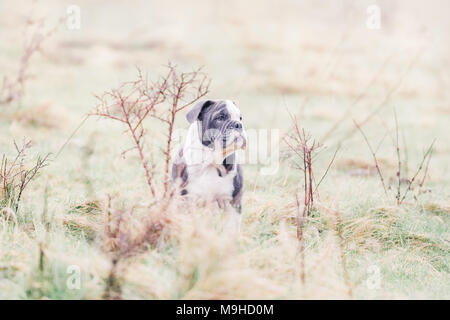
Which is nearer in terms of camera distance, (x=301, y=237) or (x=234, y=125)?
(x=234, y=125)

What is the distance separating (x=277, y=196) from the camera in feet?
15.2

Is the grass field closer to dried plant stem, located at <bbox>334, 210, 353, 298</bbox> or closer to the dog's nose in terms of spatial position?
dried plant stem, located at <bbox>334, 210, 353, 298</bbox>

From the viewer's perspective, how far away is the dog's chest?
150 inches

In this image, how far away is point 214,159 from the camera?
3826 mm

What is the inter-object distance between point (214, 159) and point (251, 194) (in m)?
0.85

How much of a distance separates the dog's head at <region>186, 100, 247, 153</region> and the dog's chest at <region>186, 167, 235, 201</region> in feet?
0.66

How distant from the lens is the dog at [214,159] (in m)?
3.78

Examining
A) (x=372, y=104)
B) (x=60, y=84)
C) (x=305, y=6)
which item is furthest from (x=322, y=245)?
(x=305, y=6)

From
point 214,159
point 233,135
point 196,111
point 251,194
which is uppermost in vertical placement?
point 196,111

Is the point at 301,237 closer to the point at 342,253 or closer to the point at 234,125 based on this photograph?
the point at 342,253

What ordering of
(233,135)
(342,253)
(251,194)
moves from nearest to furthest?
(233,135) → (342,253) → (251,194)

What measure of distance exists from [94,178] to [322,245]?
7.98 ft

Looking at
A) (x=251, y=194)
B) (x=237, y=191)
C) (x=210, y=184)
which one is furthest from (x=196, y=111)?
(x=251, y=194)
